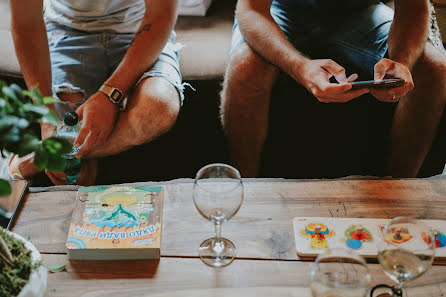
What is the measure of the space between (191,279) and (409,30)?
48.6 inches

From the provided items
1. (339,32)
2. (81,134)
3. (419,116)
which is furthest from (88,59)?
(419,116)

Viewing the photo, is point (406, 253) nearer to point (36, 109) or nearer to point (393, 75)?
point (36, 109)

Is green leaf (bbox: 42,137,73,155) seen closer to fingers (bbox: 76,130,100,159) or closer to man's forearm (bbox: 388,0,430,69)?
fingers (bbox: 76,130,100,159)

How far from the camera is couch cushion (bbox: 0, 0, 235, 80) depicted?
177cm

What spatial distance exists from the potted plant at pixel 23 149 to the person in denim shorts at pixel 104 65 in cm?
64

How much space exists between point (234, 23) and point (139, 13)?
1.37 ft

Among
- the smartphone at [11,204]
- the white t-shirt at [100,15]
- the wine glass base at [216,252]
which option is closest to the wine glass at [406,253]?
the wine glass base at [216,252]

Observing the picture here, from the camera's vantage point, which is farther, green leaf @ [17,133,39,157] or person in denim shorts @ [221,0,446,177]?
person in denim shorts @ [221,0,446,177]

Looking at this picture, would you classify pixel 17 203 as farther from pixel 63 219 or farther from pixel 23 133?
pixel 23 133

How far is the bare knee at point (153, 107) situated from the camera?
1.49 meters

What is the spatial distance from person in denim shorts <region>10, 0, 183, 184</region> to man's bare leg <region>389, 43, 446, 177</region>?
86cm

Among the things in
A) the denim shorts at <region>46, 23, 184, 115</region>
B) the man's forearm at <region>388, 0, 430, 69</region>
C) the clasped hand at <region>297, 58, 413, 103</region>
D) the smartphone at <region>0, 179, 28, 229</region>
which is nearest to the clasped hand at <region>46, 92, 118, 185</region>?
the denim shorts at <region>46, 23, 184, 115</region>

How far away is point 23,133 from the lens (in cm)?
Answer: 62

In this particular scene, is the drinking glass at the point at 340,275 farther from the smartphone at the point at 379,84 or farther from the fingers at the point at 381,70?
the fingers at the point at 381,70
